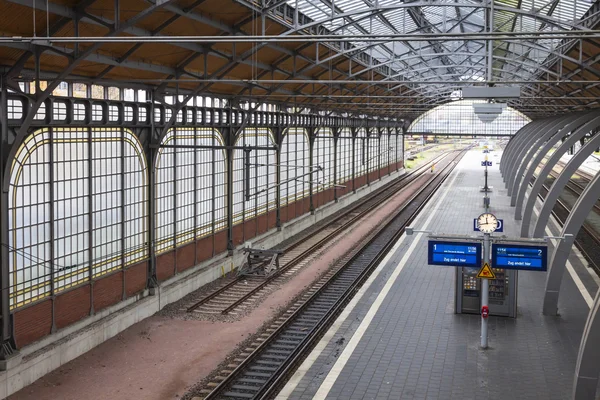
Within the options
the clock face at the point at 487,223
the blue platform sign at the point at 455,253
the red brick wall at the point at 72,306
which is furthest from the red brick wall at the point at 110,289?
the clock face at the point at 487,223

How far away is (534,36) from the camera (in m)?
11.3

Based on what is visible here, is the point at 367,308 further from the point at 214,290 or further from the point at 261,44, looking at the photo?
the point at 261,44

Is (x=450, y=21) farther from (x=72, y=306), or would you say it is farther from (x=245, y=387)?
(x=245, y=387)

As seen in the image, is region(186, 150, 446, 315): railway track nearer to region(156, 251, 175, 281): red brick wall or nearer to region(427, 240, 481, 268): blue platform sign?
region(156, 251, 175, 281): red brick wall

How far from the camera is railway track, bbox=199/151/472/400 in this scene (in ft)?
49.2

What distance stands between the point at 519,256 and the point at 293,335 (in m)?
5.90

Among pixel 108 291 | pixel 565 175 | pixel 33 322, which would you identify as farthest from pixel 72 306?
pixel 565 175

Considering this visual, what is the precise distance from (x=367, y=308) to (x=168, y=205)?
21.9 feet

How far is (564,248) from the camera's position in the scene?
63.0 feet

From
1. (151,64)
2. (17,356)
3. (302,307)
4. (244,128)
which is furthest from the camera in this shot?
(244,128)

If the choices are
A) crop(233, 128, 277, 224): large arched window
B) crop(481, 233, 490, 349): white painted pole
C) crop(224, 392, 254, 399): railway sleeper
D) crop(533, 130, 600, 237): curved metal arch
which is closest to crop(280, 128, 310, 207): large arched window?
crop(233, 128, 277, 224): large arched window

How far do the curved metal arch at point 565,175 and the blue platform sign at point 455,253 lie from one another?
19.0 ft

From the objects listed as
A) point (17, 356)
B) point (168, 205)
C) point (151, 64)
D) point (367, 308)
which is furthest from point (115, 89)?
point (367, 308)

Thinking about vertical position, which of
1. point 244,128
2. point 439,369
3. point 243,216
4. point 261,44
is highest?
point 261,44
